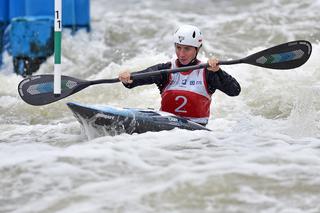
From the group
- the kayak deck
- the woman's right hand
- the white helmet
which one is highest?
the white helmet

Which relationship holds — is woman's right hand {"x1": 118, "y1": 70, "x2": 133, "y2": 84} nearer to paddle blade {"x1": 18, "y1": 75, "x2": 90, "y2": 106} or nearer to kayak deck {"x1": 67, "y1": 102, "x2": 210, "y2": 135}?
kayak deck {"x1": 67, "y1": 102, "x2": 210, "y2": 135}

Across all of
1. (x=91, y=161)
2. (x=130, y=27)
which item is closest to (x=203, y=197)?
(x=91, y=161)

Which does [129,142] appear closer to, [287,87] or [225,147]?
[225,147]

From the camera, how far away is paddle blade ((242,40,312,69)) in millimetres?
6203

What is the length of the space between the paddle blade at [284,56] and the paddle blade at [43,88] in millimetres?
1418

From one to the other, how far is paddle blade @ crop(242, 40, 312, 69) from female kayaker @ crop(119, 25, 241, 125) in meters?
0.39

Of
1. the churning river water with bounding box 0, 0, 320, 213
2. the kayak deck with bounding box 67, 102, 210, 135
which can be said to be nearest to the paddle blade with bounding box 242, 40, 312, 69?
the churning river water with bounding box 0, 0, 320, 213

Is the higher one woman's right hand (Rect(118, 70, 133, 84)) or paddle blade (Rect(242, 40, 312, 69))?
paddle blade (Rect(242, 40, 312, 69))

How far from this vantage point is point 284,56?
6.29m

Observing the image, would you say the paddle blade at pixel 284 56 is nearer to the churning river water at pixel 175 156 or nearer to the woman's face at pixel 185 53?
the woman's face at pixel 185 53

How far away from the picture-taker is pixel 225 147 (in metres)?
5.54

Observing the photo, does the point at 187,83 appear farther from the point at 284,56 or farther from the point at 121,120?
the point at 284,56

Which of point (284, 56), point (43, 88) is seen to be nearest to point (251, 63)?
point (284, 56)

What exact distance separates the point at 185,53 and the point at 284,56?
82cm
